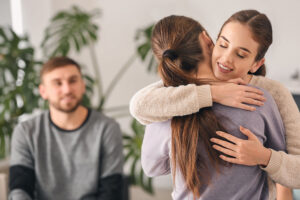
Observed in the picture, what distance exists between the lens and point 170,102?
82 cm

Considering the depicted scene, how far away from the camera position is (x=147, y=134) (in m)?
0.90

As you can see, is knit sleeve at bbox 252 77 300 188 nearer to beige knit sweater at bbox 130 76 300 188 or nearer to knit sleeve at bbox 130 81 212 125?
beige knit sweater at bbox 130 76 300 188

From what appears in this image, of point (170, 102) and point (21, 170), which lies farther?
point (21, 170)

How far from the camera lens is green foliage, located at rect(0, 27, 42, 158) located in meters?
2.30

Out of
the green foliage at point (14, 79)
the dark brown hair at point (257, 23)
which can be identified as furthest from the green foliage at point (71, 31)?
the dark brown hair at point (257, 23)

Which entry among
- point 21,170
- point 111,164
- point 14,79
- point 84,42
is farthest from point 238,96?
point 14,79

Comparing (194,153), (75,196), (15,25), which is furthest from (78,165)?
(15,25)

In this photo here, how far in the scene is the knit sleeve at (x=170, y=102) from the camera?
801mm

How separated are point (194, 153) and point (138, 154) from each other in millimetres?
1563

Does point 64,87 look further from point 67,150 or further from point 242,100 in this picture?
point 242,100

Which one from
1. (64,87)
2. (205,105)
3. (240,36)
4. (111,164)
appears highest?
(240,36)

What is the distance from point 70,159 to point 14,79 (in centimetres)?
74

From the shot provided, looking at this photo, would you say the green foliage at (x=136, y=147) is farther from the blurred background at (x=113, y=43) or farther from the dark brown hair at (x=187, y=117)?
the dark brown hair at (x=187, y=117)

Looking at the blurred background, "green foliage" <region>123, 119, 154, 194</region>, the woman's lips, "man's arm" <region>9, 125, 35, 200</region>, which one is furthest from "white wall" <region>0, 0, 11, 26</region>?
the woman's lips
